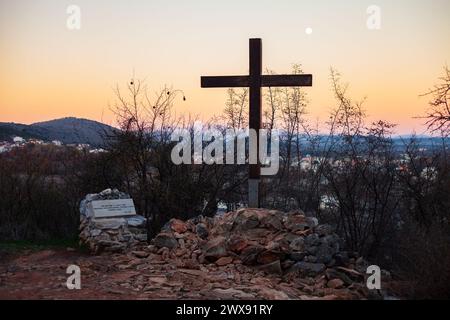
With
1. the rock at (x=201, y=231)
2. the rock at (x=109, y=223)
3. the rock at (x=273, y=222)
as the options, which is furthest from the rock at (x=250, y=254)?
the rock at (x=109, y=223)

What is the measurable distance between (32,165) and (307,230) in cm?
1006

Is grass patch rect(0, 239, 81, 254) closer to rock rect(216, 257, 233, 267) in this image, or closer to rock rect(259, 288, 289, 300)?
rock rect(216, 257, 233, 267)

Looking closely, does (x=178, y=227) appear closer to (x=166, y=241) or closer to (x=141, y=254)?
(x=166, y=241)

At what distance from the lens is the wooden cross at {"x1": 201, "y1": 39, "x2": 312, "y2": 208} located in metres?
7.88

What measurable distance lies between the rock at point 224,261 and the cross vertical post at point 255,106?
5.34 ft

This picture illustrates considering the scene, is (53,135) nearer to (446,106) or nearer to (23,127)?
(23,127)

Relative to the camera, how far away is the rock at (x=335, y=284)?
5.59 metres

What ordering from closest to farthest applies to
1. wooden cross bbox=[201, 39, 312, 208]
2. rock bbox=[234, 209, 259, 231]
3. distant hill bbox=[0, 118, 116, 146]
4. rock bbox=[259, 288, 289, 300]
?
rock bbox=[259, 288, 289, 300]
rock bbox=[234, 209, 259, 231]
wooden cross bbox=[201, 39, 312, 208]
distant hill bbox=[0, 118, 116, 146]

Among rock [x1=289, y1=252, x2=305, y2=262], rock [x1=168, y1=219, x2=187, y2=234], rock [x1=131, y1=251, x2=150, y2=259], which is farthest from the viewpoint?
rock [x1=168, y1=219, x2=187, y2=234]

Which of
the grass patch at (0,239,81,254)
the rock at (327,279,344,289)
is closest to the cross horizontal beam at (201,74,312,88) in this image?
the rock at (327,279,344,289)

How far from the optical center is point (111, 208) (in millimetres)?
7926

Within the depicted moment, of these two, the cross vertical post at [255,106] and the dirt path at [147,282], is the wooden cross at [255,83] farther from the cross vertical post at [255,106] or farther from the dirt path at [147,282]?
the dirt path at [147,282]

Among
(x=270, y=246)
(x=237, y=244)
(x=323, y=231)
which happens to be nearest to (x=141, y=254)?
(x=237, y=244)

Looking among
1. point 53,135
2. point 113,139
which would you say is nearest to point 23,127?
point 53,135
